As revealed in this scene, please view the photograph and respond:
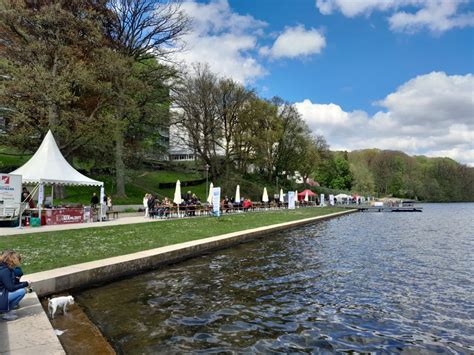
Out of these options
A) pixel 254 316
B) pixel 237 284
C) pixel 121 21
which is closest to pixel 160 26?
pixel 121 21

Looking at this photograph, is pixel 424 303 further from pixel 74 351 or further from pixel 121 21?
pixel 121 21

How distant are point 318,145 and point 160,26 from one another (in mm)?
51238

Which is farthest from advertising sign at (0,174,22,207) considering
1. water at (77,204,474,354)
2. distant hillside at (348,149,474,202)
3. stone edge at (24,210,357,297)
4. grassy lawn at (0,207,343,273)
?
distant hillside at (348,149,474,202)

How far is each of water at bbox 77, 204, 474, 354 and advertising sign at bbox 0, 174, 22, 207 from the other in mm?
10607

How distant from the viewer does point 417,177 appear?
124 m

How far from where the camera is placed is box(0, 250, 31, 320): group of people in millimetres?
6371

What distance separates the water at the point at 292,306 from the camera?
654cm

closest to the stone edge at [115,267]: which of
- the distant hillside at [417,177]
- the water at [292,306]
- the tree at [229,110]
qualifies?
the water at [292,306]

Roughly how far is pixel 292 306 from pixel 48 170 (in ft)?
56.5

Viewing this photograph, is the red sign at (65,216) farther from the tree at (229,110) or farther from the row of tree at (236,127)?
the tree at (229,110)

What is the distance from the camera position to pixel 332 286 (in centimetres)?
1035

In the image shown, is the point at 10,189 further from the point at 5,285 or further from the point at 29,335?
the point at 29,335

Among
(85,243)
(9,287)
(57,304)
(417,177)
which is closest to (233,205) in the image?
(85,243)

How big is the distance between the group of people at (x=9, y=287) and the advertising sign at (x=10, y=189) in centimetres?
1364
